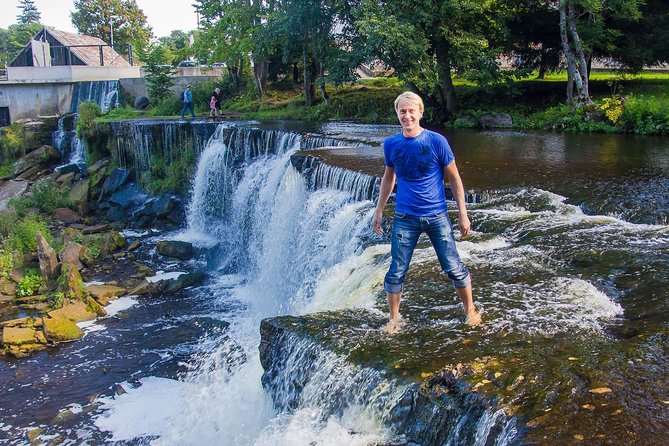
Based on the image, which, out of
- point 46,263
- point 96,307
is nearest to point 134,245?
point 46,263

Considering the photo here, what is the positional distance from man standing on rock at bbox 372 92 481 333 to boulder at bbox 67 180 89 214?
57.5 ft

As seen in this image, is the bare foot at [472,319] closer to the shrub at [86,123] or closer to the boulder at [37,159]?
the shrub at [86,123]

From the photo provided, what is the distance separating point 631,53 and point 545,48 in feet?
11.6

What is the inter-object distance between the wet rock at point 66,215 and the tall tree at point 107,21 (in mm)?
37577

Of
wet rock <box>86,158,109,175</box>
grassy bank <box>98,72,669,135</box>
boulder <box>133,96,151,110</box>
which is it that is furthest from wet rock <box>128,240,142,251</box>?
boulder <box>133,96,151,110</box>

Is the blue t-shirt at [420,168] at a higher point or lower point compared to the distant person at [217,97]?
lower

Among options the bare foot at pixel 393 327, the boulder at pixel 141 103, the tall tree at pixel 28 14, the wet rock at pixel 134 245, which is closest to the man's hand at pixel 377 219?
A: the bare foot at pixel 393 327

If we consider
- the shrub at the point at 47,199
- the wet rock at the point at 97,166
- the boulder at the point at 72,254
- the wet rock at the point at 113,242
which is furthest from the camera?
the wet rock at the point at 97,166

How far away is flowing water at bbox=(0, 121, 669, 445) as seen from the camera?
15.9 ft

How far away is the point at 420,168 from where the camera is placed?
17.6 ft

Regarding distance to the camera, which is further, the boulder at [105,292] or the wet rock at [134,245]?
the wet rock at [134,245]

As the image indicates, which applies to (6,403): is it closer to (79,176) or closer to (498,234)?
(498,234)

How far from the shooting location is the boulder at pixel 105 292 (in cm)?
1333

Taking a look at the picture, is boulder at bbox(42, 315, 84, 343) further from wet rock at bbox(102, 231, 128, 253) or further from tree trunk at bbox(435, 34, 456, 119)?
tree trunk at bbox(435, 34, 456, 119)
